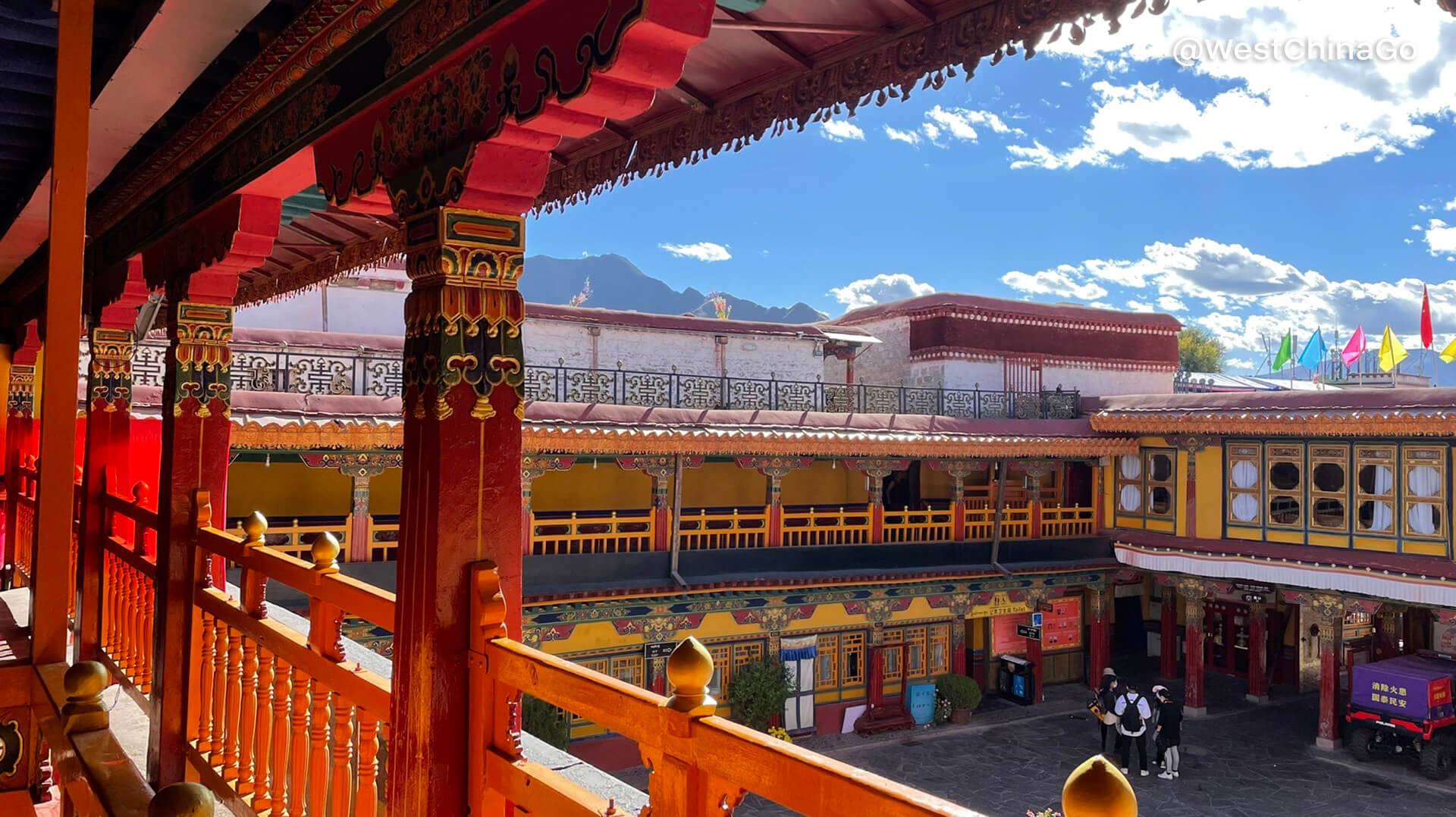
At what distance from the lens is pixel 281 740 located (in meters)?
2.97

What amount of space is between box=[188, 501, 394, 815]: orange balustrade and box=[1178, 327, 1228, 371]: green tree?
41319mm

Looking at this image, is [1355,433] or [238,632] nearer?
[238,632]

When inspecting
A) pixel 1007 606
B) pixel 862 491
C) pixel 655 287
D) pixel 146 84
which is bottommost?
pixel 1007 606

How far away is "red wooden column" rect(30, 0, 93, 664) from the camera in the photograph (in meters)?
2.61

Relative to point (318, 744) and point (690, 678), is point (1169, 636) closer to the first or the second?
point (318, 744)

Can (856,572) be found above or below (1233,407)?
below

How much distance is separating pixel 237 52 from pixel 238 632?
2160mm

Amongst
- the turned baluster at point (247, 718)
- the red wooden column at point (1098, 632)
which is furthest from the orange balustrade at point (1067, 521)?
the turned baluster at point (247, 718)

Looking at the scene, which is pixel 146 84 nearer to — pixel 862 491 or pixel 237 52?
pixel 237 52

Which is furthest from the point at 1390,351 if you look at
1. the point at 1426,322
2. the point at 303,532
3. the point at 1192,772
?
the point at 303,532

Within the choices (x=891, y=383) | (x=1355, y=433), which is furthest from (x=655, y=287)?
(x=1355, y=433)

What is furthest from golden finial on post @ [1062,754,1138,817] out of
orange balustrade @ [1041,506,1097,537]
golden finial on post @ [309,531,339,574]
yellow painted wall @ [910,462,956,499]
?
yellow painted wall @ [910,462,956,499]

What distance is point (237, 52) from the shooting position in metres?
3.37

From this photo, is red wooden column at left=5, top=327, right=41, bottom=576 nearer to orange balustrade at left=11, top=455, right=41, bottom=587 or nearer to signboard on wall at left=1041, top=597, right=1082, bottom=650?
orange balustrade at left=11, top=455, right=41, bottom=587
